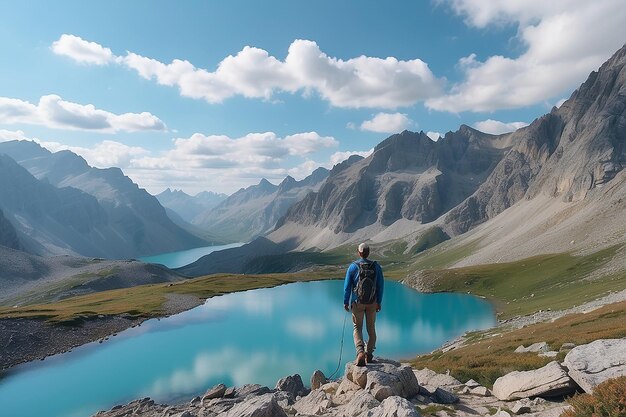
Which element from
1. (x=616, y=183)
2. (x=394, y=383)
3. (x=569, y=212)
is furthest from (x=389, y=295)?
(x=394, y=383)

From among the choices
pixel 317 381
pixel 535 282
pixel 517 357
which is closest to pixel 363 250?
pixel 317 381

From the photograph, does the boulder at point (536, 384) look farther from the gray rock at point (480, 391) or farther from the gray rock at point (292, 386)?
the gray rock at point (292, 386)

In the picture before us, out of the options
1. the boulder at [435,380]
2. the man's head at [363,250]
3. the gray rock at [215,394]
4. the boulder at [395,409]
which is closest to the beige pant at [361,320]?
the man's head at [363,250]

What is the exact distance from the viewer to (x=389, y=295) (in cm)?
12169

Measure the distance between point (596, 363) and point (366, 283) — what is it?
8992 millimetres

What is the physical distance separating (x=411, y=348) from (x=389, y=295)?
5855cm

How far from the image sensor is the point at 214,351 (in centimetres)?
6431

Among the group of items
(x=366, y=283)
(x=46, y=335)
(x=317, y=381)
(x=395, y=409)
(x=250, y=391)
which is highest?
(x=366, y=283)

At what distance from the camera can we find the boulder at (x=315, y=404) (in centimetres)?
1842

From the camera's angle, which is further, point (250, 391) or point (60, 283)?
point (60, 283)

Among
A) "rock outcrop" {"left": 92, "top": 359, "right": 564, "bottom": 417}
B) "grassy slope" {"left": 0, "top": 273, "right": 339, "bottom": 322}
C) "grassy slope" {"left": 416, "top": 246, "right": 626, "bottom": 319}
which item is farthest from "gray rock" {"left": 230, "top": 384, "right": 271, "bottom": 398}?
"grassy slope" {"left": 0, "top": 273, "right": 339, "bottom": 322}

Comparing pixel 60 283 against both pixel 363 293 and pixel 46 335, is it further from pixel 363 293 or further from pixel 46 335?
pixel 363 293

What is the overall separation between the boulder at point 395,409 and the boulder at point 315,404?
4.08m

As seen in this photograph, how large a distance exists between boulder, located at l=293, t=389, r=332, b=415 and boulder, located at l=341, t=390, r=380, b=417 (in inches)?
77.3
